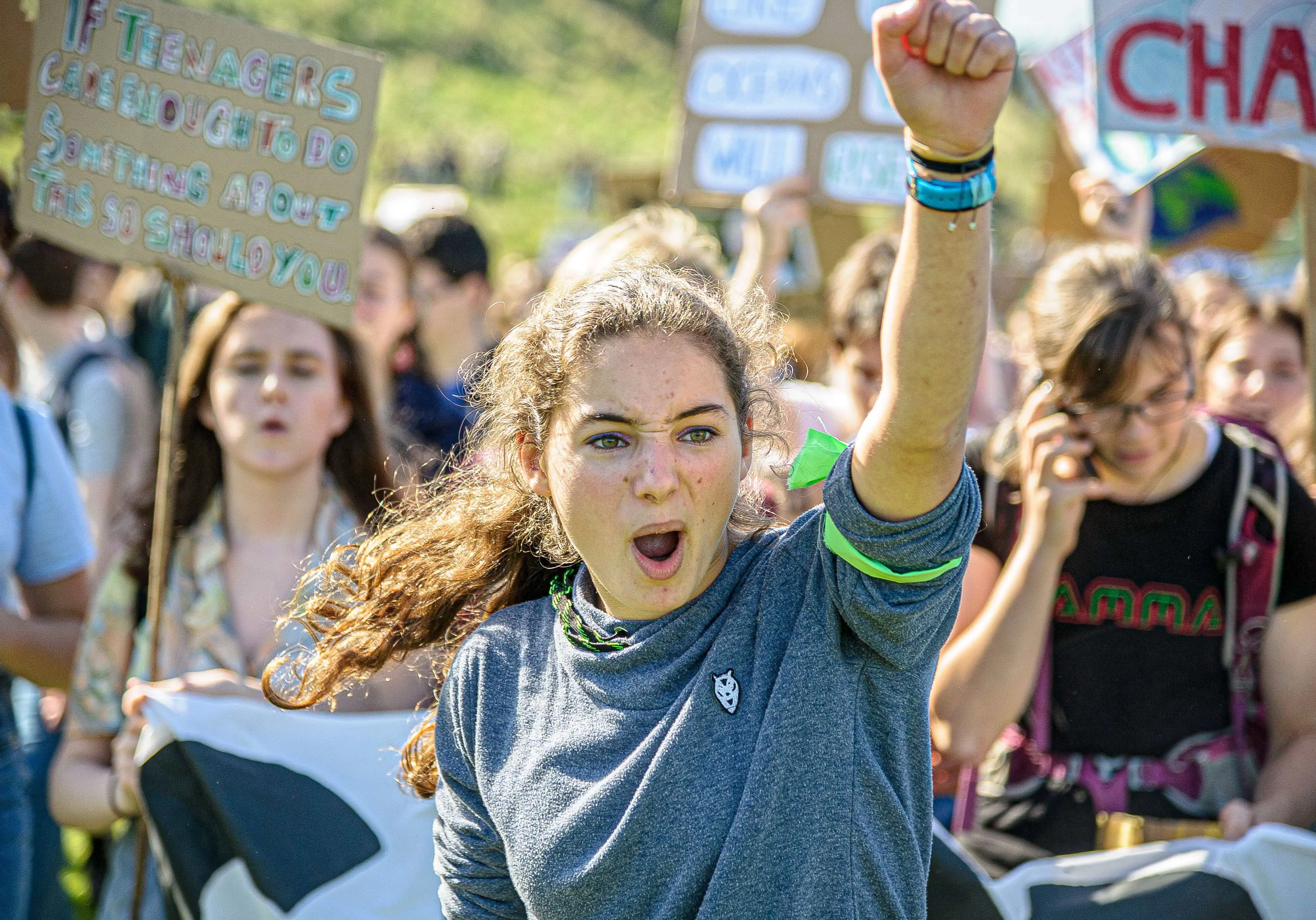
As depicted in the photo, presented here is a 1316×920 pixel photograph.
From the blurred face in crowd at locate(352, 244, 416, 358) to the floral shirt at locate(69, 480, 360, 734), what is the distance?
1.60 m

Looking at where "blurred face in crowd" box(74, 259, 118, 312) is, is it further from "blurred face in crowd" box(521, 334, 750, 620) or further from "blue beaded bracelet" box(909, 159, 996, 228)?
"blue beaded bracelet" box(909, 159, 996, 228)

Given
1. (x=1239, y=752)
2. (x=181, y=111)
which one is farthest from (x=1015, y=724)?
(x=181, y=111)

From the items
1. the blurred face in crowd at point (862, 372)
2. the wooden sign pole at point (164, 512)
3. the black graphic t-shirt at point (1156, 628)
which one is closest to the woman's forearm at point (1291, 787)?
the black graphic t-shirt at point (1156, 628)

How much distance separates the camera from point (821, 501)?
3127 mm

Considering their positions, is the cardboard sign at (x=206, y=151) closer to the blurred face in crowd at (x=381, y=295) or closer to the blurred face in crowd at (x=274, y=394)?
the blurred face in crowd at (x=274, y=394)

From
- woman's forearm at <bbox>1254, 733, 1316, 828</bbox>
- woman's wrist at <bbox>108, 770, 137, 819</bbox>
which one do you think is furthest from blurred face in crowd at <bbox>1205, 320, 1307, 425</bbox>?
woman's wrist at <bbox>108, 770, 137, 819</bbox>

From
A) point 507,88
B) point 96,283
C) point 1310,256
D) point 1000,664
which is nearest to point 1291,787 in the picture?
point 1000,664

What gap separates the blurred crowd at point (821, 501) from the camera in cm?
274

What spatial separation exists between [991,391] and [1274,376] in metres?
0.94

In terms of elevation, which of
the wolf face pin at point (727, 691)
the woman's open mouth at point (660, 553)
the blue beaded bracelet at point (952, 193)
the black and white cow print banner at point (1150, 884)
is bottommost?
the black and white cow print banner at point (1150, 884)

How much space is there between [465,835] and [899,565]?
0.76 m

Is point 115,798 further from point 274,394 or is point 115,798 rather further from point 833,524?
point 833,524

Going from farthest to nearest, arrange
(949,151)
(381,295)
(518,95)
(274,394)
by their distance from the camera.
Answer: (518,95) → (381,295) → (274,394) → (949,151)

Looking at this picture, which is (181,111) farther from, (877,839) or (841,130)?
(841,130)
